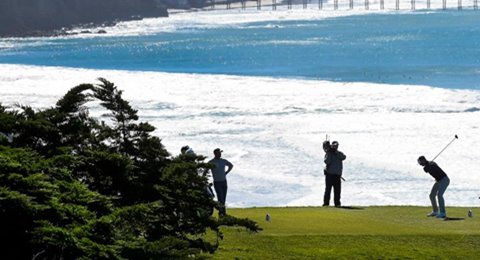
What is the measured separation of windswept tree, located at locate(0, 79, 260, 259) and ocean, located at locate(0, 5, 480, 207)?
11952 millimetres

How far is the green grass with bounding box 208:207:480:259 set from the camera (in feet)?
40.8

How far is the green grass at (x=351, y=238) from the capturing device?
12438 millimetres

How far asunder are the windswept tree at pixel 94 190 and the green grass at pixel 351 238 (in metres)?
2.07

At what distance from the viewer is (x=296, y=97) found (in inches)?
1940

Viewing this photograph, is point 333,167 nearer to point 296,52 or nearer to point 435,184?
point 435,184

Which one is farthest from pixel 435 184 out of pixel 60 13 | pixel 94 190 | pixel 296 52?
pixel 60 13

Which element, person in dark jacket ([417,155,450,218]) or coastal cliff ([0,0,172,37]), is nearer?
person in dark jacket ([417,155,450,218])

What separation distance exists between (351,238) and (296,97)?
36.1 meters

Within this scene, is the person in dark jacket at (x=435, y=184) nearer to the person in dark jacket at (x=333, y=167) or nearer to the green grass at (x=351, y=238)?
the green grass at (x=351, y=238)

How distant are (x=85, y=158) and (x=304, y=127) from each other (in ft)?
90.4

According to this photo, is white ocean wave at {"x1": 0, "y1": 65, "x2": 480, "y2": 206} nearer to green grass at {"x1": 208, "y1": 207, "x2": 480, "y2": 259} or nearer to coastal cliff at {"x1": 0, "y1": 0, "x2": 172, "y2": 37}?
green grass at {"x1": 208, "y1": 207, "x2": 480, "y2": 259}

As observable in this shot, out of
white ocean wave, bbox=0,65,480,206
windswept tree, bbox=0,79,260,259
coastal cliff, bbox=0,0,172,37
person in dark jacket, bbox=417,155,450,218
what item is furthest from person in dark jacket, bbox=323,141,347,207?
coastal cliff, bbox=0,0,172,37

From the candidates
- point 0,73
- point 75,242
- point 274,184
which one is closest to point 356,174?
point 274,184

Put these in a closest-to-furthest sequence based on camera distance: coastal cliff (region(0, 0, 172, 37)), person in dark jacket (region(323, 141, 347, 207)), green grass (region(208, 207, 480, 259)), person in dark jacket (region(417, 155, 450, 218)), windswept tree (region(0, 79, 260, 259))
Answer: windswept tree (region(0, 79, 260, 259)) < green grass (region(208, 207, 480, 259)) < person in dark jacket (region(417, 155, 450, 218)) < person in dark jacket (region(323, 141, 347, 207)) < coastal cliff (region(0, 0, 172, 37))
